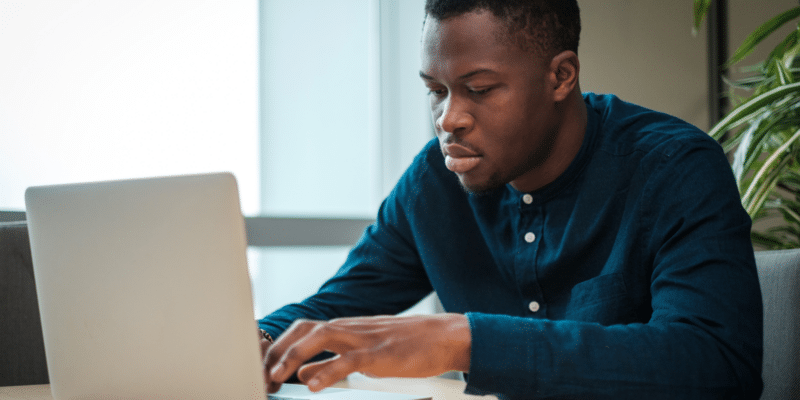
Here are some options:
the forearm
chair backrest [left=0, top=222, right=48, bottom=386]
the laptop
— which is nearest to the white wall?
chair backrest [left=0, top=222, right=48, bottom=386]

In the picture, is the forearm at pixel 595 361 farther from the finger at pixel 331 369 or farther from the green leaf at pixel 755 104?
the green leaf at pixel 755 104

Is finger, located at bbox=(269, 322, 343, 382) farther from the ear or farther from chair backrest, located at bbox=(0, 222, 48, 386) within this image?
chair backrest, located at bbox=(0, 222, 48, 386)

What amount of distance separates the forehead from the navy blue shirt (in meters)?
0.24

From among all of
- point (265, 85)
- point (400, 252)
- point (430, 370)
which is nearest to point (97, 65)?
point (265, 85)

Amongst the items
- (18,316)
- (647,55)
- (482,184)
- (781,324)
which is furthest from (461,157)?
(647,55)

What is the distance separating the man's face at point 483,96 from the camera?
106cm

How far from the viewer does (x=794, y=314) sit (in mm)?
1002

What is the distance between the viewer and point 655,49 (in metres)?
2.88

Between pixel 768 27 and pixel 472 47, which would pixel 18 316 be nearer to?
pixel 472 47

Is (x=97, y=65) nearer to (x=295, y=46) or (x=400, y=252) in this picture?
(x=295, y=46)

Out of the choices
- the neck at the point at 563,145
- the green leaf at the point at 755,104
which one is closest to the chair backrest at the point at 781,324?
the neck at the point at 563,145

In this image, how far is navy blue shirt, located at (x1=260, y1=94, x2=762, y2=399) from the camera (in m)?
0.79

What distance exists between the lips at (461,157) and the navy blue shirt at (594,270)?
0.17 m

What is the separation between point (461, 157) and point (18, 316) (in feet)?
2.83
